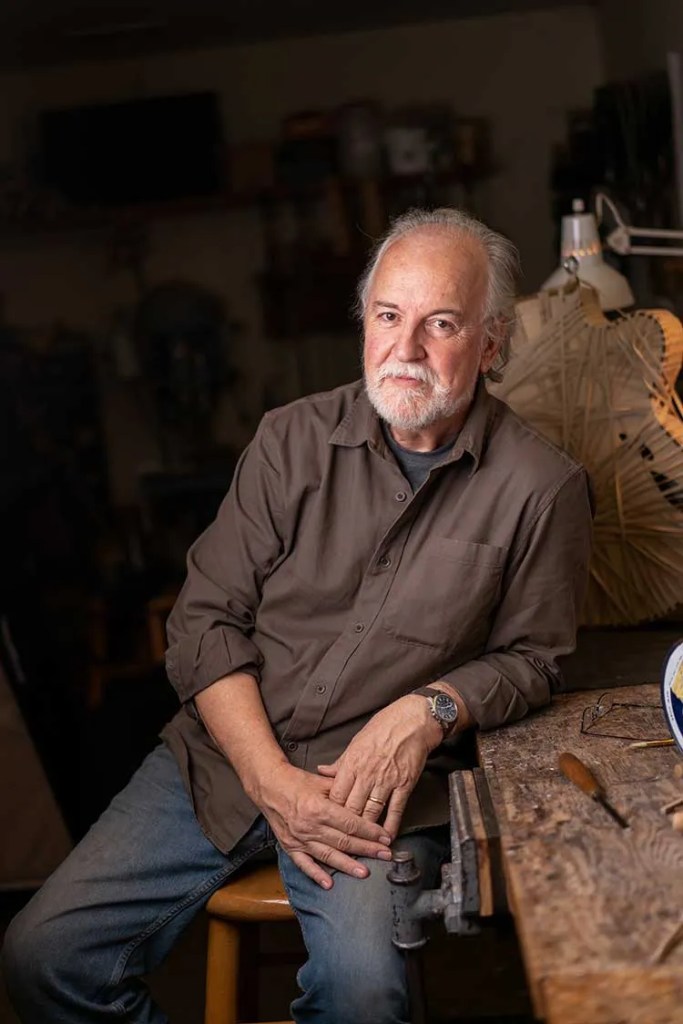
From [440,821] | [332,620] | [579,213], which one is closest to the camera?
[440,821]

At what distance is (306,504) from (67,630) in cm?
128

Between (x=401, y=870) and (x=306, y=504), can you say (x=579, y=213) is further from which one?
(x=401, y=870)

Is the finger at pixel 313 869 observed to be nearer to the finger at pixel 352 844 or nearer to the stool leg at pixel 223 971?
the finger at pixel 352 844

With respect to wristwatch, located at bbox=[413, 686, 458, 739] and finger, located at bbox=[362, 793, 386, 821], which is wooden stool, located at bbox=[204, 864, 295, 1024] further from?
wristwatch, located at bbox=[413, 686, 458, 739]

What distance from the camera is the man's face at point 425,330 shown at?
6.64ft

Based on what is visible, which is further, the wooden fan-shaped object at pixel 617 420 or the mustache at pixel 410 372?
the wooden fan-shaped object at pixel 617 420

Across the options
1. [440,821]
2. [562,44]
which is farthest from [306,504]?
[562,44]

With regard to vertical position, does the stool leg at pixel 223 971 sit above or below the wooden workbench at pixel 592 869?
below

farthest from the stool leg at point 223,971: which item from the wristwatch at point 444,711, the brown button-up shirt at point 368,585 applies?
the wristwatch at point 444,711

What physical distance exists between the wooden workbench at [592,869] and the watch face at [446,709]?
0.19 ft

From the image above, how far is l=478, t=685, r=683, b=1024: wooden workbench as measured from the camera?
1134mm

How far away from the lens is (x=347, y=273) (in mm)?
3016

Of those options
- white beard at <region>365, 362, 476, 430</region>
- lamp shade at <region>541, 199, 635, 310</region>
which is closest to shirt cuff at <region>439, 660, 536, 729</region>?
white beard at <region>365, 362, 476, 430</region>

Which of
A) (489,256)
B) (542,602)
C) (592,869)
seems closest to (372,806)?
(542,602)
